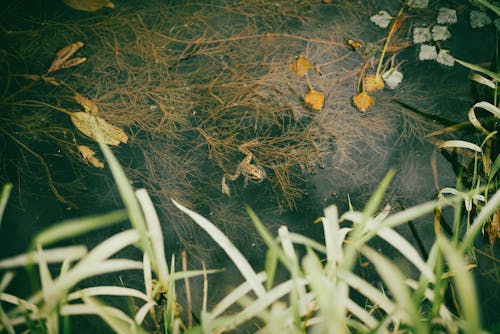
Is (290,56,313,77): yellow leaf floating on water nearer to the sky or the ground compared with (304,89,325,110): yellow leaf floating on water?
nearer to the sky

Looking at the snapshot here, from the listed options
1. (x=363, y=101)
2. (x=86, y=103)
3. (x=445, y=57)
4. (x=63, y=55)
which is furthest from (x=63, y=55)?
(x=445, y=57)

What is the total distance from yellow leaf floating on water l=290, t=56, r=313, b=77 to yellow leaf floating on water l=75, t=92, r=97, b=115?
1003 mm

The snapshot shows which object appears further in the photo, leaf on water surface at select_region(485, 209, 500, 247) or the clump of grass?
leaf on water surface at select_region(485, 209, 500, 247)

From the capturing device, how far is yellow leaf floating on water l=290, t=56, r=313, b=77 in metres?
1.69

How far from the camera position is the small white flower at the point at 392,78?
165cm

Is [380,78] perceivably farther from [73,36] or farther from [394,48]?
[73,36]

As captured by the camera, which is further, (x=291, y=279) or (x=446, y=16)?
(x=446, y=16)

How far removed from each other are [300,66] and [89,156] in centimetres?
113

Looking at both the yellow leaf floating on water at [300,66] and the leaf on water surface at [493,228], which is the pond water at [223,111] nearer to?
the yellow leaf floating on water at [300,66]

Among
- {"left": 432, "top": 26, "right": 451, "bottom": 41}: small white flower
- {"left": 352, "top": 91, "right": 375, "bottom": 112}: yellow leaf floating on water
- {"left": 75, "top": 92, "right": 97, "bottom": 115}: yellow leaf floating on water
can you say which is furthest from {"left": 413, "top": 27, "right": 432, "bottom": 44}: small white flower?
{"left": 75, "top": 92, "right": 97, "bottom": 115}: yellow leaf floating on water

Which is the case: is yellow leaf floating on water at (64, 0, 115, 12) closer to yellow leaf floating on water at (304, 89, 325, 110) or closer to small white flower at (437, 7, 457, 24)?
yellow leaf floating on water at (304, 89, 325, 110)

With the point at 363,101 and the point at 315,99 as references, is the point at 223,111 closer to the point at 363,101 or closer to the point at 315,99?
the point at 315,99

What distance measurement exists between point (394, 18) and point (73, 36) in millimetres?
1607

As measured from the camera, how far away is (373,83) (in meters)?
1.66
